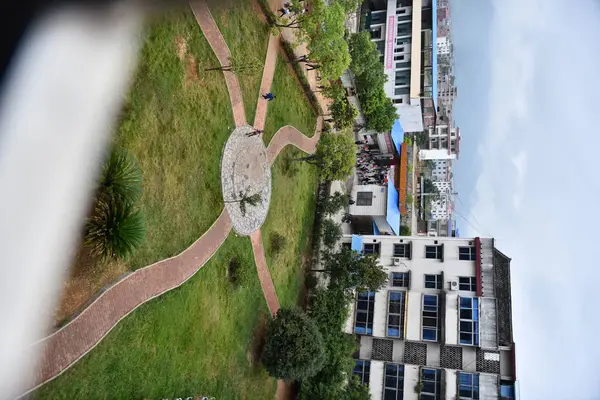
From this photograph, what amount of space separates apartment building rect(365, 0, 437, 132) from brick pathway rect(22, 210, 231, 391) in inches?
1426

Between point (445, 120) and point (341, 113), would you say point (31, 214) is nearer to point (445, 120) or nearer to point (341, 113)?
point (341, 113)

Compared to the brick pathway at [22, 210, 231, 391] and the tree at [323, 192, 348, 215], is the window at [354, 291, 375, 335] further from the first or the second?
the brick pathway at [22, 210, 231, 391]

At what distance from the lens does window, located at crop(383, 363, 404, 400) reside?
34.2m

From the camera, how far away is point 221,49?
24531mm

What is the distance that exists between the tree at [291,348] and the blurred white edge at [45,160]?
45.6 feet

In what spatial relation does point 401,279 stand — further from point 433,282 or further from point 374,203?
point 374,203

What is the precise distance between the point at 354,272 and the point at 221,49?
17.1 m

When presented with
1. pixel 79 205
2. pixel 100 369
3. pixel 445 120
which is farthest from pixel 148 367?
pixel 445 120

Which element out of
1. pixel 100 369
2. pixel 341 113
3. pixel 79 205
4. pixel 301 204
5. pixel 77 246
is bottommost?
pixel 100 369

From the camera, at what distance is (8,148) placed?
13398 mm

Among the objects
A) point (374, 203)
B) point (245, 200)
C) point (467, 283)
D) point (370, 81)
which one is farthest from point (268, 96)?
point (467, 283)

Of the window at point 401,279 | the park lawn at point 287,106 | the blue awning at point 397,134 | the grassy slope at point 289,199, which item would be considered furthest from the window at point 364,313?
the blue awning at point 397,134

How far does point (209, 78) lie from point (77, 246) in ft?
38.2

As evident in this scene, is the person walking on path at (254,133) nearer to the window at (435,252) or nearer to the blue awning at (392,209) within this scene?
the window at (435,252)
